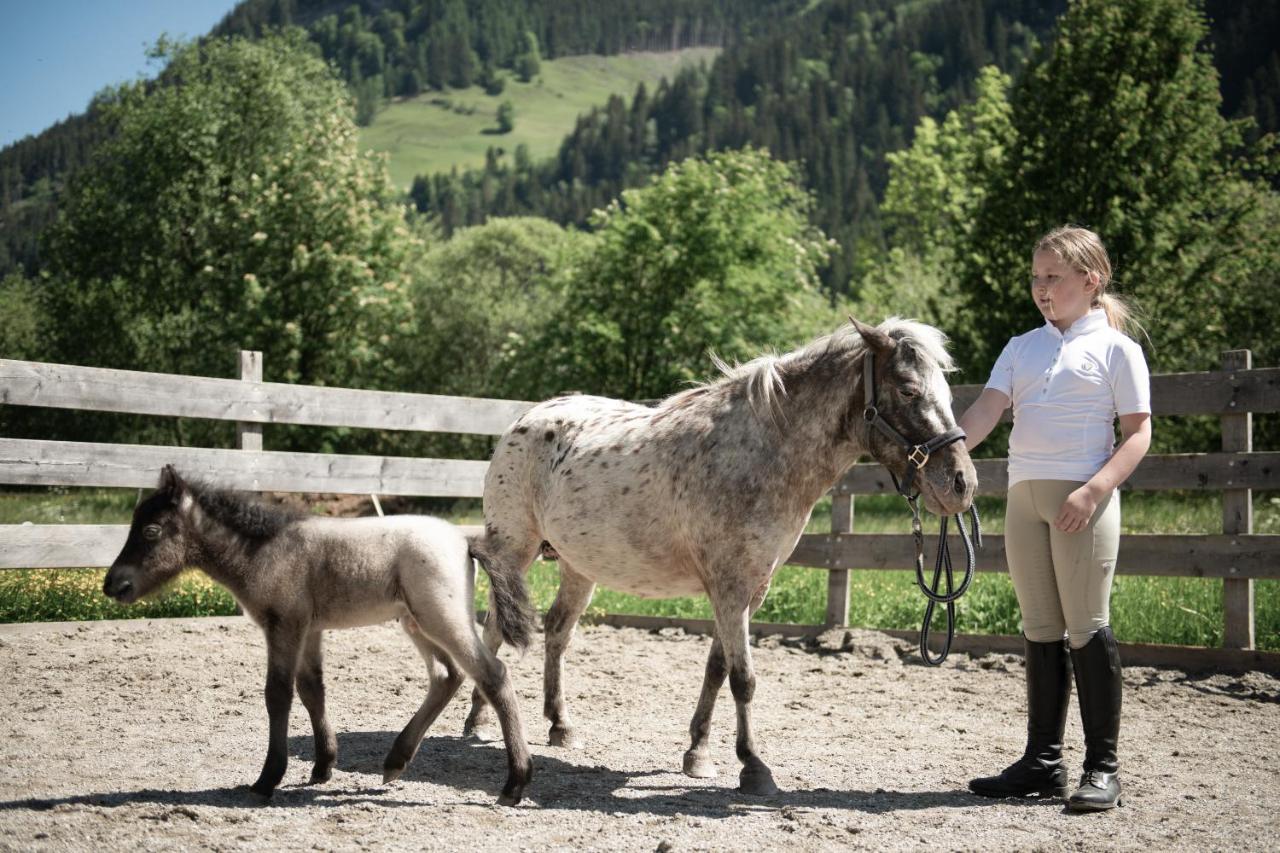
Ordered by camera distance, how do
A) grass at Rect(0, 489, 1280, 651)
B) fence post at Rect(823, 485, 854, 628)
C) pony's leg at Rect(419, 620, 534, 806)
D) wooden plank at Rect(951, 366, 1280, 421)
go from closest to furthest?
1. pony's leg at Rect(419, 620, 534, 806)
2. wooden plank at Rect(951, 366, 1280, 421)
3. grass at Rect(0, 489, 1280, 651)
4. fence post at Rect(823, 485, 854, 628)

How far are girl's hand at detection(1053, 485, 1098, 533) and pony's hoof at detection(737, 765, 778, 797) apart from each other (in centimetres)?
160

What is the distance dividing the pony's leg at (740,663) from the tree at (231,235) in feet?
71.1

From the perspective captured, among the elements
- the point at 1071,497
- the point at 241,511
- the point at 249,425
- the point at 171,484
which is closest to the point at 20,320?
the point at 249,425

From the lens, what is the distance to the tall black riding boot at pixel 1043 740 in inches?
181

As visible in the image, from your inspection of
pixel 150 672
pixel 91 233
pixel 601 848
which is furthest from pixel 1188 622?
pixel 91 233

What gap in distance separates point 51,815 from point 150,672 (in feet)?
9.46

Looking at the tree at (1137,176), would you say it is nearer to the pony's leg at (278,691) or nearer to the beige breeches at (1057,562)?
the beige breeches at (1057,562)

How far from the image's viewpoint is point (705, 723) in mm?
5070

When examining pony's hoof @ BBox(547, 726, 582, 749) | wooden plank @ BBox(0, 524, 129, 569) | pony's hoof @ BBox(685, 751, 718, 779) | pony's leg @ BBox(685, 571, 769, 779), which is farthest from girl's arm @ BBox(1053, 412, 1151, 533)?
wooden plank @ BBox(0, 524, 129, 569)

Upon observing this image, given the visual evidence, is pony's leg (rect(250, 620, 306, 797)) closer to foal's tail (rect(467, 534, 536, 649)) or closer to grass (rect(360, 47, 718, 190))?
foal's tail (rect(467, 534, 536, 649))

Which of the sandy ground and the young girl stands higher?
the young girl

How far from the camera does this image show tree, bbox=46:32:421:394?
2580 centimetres

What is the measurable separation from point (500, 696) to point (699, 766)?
1176mm

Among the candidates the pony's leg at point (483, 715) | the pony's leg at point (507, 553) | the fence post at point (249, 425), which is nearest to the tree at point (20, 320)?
the fence post at point (249, 425)
